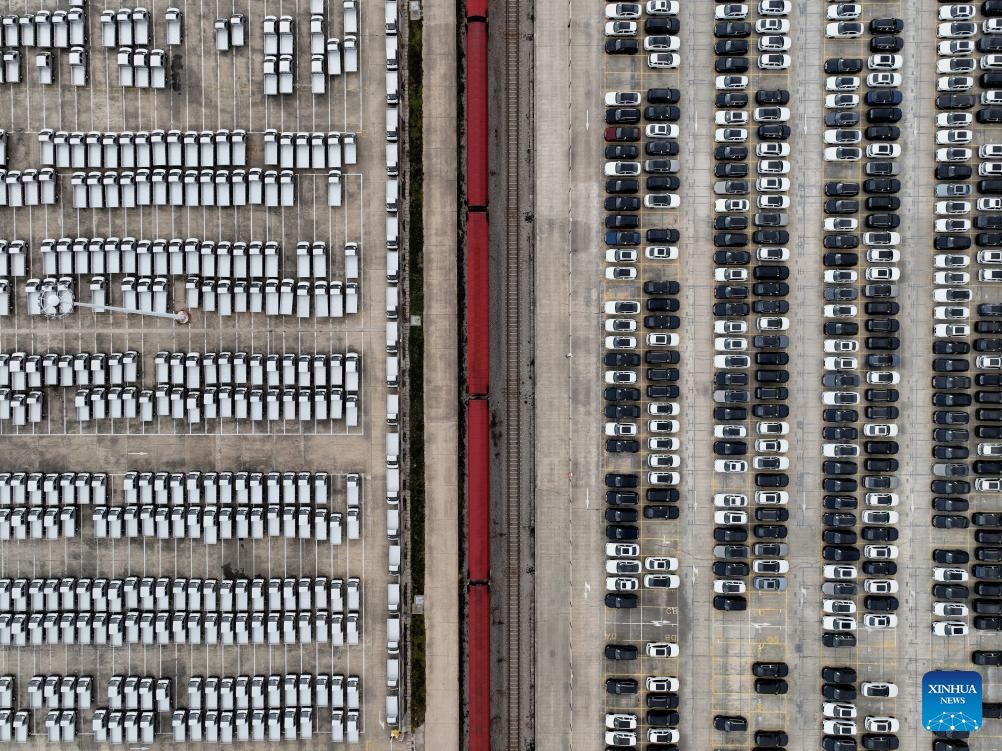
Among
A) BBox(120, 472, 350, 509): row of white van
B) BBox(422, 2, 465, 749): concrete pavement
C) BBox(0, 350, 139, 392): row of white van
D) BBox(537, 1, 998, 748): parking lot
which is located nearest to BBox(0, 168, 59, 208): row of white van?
BBox(0, 350, 139, 392): row of white van

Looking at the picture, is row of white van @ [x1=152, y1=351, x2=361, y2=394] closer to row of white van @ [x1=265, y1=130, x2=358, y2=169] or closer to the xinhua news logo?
row of white van @ [x1=265, y1=130, x2=358, y2=169]

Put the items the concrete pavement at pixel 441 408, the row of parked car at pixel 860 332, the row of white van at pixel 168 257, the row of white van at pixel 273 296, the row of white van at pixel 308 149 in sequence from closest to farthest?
the row of parked car at pixel 860 332 < the row of white van at pixel 308 149 < the row of white van at pixel 168 257 < the row of white van at pixel 273 296 < the concrete pavement at pixel 441 408

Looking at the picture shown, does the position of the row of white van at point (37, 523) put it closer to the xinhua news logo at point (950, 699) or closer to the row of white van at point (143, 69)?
the row of white van at point (143, 69)

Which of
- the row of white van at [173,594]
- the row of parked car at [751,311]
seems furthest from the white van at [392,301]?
the row of parked car at [751,311]

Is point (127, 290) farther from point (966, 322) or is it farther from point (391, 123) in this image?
point (966, 322)

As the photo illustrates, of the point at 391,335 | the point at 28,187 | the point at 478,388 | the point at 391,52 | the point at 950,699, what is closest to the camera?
the point at 950,699

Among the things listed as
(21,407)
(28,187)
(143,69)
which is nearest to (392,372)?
(21,407)

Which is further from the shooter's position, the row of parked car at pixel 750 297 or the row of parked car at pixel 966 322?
the row of parked car at pixel 750 297

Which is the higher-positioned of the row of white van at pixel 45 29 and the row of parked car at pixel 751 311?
the row of white van at pixel 45 29
